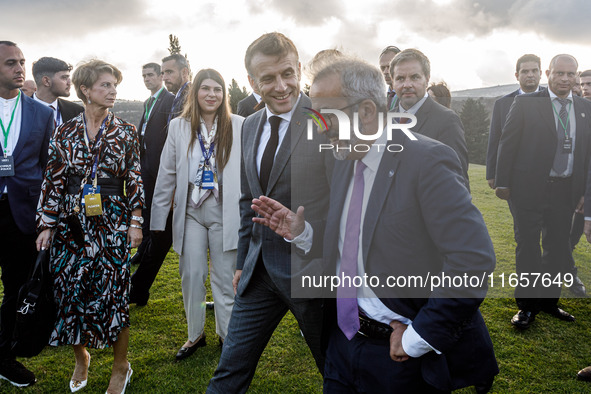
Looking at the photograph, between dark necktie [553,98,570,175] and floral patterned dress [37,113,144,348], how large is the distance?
4.06 m

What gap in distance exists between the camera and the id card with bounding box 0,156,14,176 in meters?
3.10

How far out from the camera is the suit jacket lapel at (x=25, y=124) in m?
3.17

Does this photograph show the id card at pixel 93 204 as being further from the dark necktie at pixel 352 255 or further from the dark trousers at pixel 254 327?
the dark necktie at pixel 352 255

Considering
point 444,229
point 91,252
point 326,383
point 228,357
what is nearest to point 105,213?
point 91,252

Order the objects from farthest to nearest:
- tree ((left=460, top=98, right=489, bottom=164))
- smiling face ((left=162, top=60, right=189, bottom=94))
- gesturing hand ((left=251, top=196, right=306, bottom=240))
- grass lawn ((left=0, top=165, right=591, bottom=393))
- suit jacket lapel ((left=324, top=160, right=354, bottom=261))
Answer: tree ((left=460, top=98, right=489, bottom=164)), smiling face ((left=162, top=60, right=189, bottom=94)), grass lawn ((left=0, top=165, right=591, bottom=393)), gesturing hand ((left=251, top=196, right=306, bottom=240)), suit jacket lapel ((left=324, top=160, right=354, bottom=261))

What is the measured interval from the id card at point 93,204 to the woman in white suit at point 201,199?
0.67m

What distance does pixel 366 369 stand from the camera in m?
1.49

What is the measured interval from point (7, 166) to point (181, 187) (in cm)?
130

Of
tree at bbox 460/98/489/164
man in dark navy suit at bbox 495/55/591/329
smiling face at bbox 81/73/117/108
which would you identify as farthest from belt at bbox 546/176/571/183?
tree at bbox 460/98/489/164

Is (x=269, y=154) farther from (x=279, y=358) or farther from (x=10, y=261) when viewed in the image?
(x=10, y=261)

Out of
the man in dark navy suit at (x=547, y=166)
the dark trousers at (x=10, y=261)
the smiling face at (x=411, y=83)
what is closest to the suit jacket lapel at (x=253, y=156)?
the smiling face at (x=411, y=83)

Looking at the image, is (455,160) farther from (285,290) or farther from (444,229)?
(285,290)

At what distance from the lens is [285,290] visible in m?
2.04

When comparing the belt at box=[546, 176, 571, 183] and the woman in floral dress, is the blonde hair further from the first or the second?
the belt at box=[546, 176, 571, 183]
